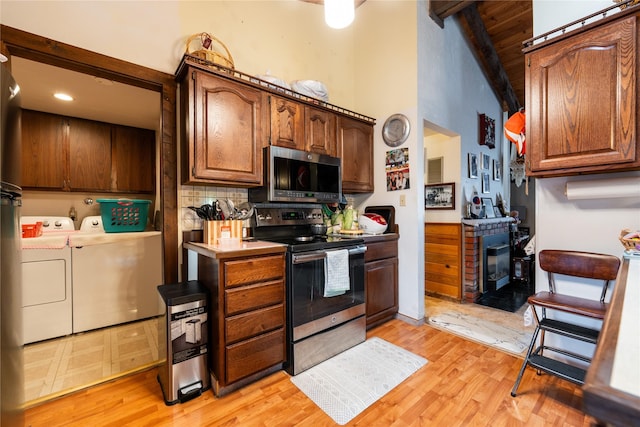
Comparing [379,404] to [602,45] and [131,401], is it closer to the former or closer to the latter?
[131,401]

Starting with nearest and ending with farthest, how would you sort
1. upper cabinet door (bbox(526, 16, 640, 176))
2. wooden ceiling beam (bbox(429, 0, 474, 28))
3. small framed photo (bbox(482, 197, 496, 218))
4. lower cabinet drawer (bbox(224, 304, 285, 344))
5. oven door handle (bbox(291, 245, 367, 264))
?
1. upper cabinet door (bbox(526, 16, 640, 176))
2. lower cabinet drawer (bbox(224, 304, 285, 344))
3. oven door handle (bbox(291, 245, 367, 264))
4. wooden ceiling beam (bbox(429, 0, 474, 28))
5. small framed photo (bbox(482, 197, 496, 218))

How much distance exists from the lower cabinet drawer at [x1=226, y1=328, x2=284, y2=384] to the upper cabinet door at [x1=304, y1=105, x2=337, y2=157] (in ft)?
5.34

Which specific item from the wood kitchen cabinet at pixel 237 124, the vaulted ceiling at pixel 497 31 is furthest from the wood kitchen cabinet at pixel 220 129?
the vaulted ceiling at pixel 497 31

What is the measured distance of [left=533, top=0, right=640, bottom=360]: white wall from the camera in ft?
5.46

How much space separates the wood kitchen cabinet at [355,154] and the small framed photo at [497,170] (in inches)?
102

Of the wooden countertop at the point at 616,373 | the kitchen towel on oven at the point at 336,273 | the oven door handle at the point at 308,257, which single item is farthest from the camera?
the kitchen towel on oven at the point at 336,273

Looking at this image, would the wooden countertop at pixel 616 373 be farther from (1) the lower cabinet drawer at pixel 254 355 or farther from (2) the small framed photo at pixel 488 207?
(2) the small framed photo at pixel 488 207

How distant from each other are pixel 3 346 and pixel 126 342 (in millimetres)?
1499

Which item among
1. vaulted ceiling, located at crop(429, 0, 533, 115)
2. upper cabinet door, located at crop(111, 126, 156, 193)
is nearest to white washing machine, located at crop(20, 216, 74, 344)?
upper cabinet door, located at crop(111, 126, 156, 193)

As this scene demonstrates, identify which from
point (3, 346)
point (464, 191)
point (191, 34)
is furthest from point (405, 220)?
point (3, 346)

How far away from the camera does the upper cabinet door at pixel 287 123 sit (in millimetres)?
2230

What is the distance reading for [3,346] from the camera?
1.02 m

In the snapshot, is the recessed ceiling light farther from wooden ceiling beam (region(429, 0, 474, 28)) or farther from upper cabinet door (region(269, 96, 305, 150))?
wooden ceiling beam (region(429, 0, 474, 28))

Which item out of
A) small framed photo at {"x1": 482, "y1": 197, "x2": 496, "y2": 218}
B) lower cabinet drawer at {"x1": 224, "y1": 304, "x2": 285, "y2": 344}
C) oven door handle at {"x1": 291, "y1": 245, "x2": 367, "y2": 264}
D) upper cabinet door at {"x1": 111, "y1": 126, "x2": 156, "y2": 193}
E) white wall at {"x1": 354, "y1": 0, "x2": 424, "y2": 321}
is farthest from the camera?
small framed photo at {"x1": 482, "y1": 197, "x2": 496, "y2": 218}
